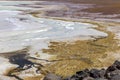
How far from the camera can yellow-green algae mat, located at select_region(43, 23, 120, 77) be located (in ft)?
40.5

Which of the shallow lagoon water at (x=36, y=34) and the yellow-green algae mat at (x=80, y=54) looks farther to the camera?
the shallow lagoon water at (x=36, y=34)

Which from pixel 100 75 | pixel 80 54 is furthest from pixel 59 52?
pixel 100 75

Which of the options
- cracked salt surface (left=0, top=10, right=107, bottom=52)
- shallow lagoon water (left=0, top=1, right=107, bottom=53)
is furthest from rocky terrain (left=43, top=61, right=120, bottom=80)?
cracked salt surface (left=0, top=10, right=107, bottom=52)

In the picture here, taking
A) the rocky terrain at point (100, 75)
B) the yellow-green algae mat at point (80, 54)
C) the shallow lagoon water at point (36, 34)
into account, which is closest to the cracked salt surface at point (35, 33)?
the shallow lagoon water at point (36, 34)

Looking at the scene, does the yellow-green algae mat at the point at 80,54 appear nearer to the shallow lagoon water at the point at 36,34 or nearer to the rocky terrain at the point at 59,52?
the rocky terrain at the point at 59,52

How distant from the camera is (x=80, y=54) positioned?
14250 millimetres

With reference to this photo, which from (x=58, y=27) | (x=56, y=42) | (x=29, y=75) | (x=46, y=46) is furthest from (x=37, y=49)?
(x=58, y=27)

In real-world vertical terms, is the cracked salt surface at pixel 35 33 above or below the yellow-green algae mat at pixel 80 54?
above

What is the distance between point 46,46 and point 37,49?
2.44ft

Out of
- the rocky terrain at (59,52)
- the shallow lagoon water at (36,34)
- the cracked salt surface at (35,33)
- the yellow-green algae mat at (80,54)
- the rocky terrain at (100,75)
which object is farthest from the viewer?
the cracked salt surface at (35,33)

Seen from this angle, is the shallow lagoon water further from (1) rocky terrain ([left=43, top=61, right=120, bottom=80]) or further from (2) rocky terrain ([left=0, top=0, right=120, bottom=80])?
(1) rocky terrain ([left=43, top=61, right=120, bottom=80])

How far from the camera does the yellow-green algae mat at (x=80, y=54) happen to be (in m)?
12.4

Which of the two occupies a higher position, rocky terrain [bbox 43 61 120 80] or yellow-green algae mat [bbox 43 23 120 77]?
rocky terrain [bbox 43 61 120 80]

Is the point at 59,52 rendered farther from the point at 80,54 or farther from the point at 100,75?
the point at 100,75
